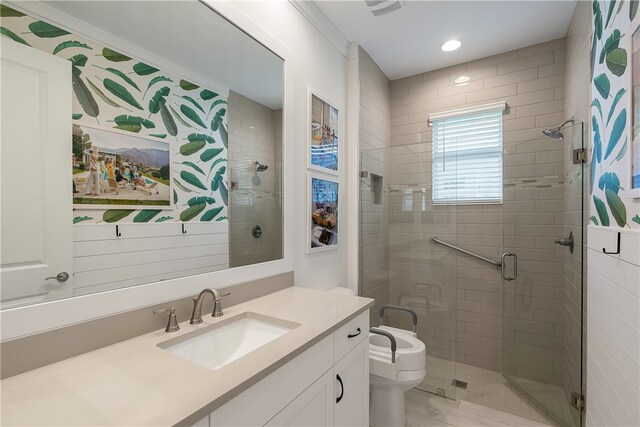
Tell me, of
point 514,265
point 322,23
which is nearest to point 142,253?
point 322,23

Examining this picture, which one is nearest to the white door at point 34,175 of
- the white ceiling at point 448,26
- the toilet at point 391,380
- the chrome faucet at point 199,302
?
the chrome faucet at point 199,302

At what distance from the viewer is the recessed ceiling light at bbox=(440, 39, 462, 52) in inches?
94.7

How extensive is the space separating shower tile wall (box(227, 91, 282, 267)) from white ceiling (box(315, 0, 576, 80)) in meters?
1.04

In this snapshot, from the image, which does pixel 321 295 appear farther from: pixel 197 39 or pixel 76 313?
pixel 197 39

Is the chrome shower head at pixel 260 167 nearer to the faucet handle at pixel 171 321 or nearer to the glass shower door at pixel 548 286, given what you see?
the faucet handle at pixel 171 321

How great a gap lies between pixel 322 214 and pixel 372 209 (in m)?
0.65

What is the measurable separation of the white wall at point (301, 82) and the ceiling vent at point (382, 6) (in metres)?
0.39

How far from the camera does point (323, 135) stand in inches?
83.3

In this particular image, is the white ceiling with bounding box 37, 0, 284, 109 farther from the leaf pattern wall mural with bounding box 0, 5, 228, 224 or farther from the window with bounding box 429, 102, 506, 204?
the window with bounding box 429, 102, 506, 204

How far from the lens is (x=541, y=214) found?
2.21 metres

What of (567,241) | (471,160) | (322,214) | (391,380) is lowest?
(391,380)

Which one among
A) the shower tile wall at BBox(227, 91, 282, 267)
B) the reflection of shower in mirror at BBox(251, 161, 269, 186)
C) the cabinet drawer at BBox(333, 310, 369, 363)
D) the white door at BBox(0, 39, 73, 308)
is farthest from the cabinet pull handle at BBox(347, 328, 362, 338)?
the white door at BBox(0, 39, 73, 308)

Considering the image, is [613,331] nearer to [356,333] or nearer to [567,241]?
[567,241]

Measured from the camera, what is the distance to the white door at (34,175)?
779mm
